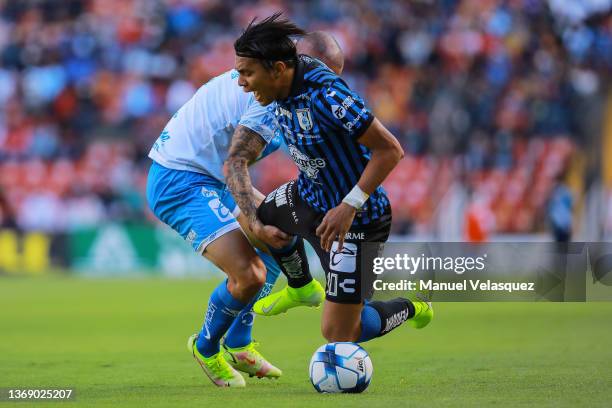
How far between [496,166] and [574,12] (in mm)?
4263

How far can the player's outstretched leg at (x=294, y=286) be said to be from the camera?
25.6ft

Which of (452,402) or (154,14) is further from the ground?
(154,14)

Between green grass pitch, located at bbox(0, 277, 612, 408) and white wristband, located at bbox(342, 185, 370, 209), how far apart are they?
113 cm

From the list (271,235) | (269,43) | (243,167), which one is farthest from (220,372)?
(269,43)

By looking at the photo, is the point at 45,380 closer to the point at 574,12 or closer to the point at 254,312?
the point at 254,312

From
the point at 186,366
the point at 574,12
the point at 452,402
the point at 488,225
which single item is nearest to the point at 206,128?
the point at 186,366

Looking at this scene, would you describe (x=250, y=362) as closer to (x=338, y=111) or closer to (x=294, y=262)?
(x=294, y=262)

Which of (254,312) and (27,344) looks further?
(27,344)

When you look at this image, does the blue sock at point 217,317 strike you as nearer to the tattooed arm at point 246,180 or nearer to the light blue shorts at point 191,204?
the light blue shorts at point 191,204

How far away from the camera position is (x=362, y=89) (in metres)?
24.1

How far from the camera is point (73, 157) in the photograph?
23.3 m

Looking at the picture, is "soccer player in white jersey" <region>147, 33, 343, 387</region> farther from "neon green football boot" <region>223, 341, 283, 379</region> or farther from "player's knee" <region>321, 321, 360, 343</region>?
"player's knee" <region>321, 321, 360, 343</region>

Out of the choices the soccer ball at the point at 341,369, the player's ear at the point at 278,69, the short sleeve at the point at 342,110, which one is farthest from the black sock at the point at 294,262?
the player's ear at the point at 278,69

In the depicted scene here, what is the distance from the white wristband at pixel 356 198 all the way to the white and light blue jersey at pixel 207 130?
59.0 inches
